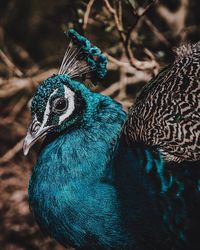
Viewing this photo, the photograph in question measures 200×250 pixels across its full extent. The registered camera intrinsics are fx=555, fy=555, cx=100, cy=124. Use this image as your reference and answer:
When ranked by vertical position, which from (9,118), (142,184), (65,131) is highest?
(9,118)

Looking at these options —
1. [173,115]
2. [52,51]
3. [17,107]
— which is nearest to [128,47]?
[173,115]

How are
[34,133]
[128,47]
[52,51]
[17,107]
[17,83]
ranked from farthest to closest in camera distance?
[52,51]
[17,107]
[17,83]
[128,47]
[34,133]

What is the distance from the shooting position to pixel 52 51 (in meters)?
5.34

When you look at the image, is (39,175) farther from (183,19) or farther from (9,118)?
(183,19)

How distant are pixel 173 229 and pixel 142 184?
22cm

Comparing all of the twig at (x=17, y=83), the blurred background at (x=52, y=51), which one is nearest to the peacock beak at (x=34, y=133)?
the blurred background at (x=52, y=51)

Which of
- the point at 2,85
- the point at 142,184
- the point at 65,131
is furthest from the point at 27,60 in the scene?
the point at 142,184

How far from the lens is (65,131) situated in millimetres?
2443

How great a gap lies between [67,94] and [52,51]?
300 cm

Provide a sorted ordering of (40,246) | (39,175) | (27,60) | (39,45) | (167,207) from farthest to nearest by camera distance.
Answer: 1. (39,45)
2. (27,60)
3. (40,246)
4. (39,175)
5. (167,207)

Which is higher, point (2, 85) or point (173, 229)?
point (2, 85)

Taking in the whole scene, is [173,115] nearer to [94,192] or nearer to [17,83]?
[94,192]

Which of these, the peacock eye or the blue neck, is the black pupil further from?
the blue neck

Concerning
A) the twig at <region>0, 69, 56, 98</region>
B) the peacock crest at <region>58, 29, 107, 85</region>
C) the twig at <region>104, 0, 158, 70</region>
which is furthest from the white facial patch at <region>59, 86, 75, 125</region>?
the twig at <region>0, 69, 56, 98</region>
